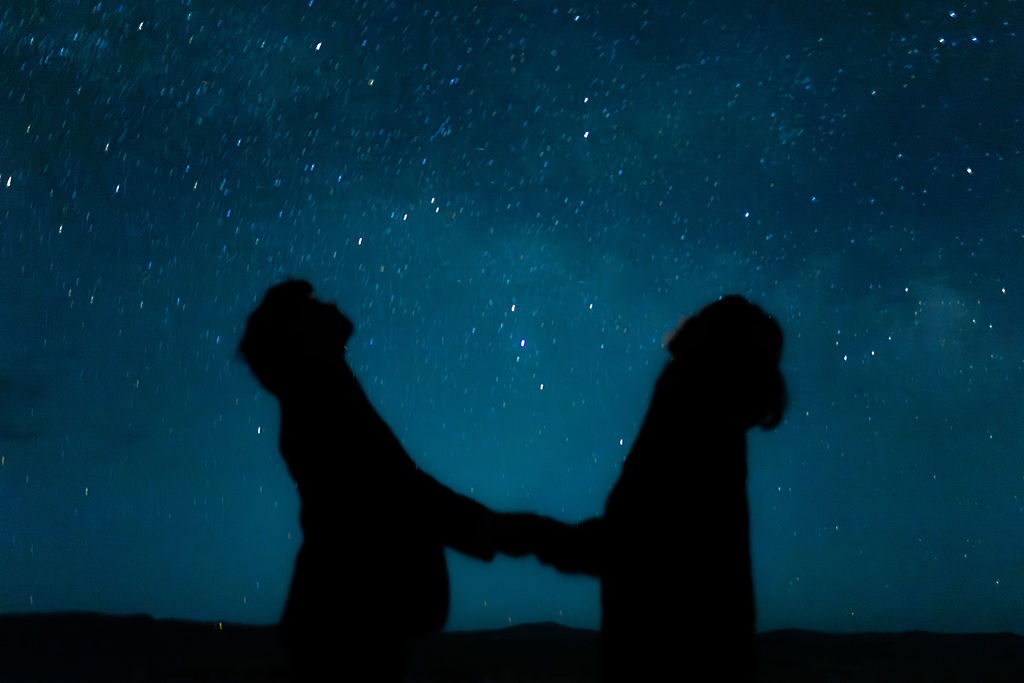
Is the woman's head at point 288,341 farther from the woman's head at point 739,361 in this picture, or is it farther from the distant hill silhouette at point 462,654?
the distant hill silhouette at point 462,654

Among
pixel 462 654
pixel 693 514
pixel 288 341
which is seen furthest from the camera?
pixel 462 654

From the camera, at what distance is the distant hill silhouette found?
131 ft

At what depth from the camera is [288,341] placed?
291 centimetres

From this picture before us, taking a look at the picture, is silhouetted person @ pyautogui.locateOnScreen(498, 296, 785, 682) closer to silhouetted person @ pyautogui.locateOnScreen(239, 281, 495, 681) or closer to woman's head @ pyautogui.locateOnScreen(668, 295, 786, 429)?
woman's head @ pyautogui.locateOnScreen(668, 295, 786, 429)

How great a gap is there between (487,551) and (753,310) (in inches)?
69.5

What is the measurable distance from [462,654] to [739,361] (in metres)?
55.6

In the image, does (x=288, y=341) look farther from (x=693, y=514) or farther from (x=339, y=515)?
(x=693, y=514)

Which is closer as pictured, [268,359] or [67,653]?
[268,359]

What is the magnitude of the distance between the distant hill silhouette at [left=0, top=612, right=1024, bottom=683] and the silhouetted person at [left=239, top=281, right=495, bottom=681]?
33.2 m

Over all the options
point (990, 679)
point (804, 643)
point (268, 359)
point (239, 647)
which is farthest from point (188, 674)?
point (804, 643)

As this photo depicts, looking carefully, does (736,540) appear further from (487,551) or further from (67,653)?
(67,653)

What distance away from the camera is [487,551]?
12.0 ft

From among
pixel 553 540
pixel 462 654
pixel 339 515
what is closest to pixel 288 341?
pixel 339 515

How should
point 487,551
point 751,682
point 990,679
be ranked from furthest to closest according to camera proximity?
1. point 990,679
2. point 487,551
3. point 751,682
